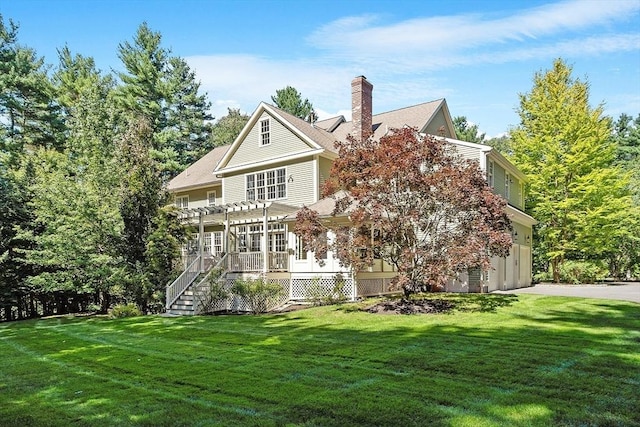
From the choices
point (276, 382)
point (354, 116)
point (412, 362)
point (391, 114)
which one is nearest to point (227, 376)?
point (276, 382)

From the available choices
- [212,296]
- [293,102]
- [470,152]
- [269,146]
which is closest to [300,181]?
[269,146]

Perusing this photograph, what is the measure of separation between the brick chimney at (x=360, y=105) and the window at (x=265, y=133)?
14.6ft

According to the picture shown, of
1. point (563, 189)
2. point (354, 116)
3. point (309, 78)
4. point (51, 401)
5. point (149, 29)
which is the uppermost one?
point (149, 29)

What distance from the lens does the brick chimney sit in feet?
66.3

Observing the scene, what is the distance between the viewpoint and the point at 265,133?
22219 mm

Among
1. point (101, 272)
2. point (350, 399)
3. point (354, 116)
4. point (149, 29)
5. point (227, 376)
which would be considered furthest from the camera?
point (149, 29)

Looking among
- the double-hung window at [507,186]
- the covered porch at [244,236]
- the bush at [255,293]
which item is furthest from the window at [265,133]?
the double-hung window at [507,186]

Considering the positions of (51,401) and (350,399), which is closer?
(350,399)

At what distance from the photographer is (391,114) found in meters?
24.0

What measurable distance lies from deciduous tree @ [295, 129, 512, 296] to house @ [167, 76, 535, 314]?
2.98m

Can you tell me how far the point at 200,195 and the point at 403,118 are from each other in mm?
12981

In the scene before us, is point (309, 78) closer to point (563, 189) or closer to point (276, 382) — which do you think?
point (563, 189)

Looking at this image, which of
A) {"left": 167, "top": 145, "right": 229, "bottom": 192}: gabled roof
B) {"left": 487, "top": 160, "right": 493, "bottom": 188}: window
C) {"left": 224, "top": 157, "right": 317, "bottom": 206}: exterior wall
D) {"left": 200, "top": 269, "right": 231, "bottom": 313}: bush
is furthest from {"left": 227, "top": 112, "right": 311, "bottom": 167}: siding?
{"left": 487, "top": 160, "right": 493, "bottom": 188}: window

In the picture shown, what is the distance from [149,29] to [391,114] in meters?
25.5
